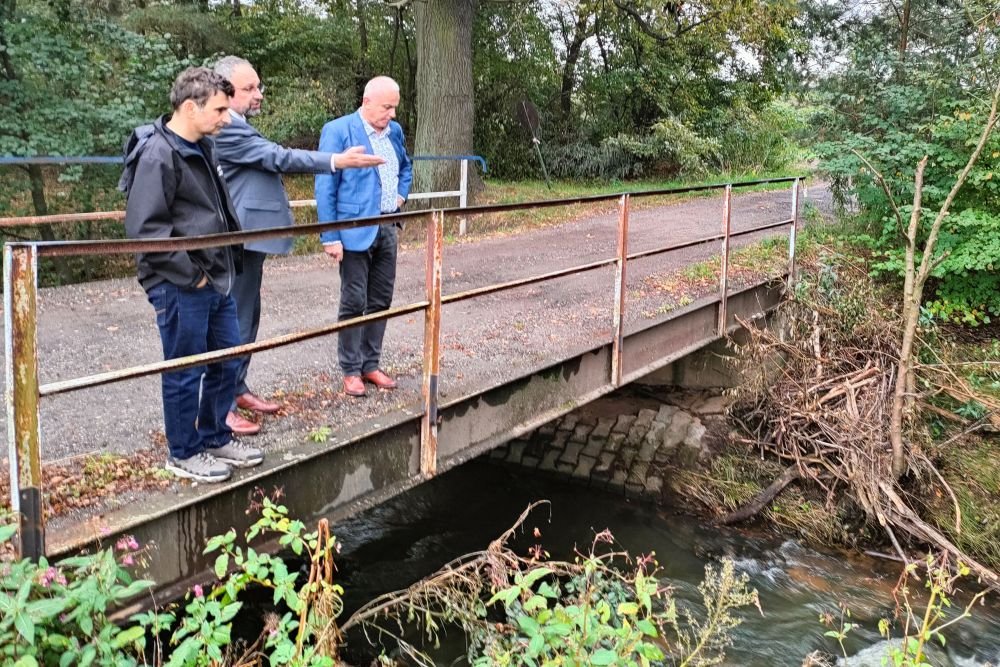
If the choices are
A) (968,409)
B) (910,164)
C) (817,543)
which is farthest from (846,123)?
(817,543)

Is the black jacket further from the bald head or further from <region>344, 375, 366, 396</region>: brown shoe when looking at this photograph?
<region>344, 375, 366, 396</region>: brown shoe

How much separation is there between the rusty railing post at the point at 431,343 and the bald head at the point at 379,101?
90 cm

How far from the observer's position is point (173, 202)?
3477 mm

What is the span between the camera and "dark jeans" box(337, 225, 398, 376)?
16.3 feet

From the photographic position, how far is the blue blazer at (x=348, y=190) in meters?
4.80

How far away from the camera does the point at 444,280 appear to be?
8.70 metres

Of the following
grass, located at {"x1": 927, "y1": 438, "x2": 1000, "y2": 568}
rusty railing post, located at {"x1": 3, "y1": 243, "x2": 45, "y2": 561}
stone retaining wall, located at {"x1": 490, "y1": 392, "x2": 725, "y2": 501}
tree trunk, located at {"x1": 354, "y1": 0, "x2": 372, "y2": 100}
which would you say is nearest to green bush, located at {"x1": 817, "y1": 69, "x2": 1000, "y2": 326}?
grass, located at {"x1": 927, "y1": 438, "x2": 1000, "y2": 568}

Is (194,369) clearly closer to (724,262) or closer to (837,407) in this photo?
(724,262)

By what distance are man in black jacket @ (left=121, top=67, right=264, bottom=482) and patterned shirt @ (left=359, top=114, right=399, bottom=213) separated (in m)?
1.34

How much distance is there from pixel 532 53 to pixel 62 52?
1192cm

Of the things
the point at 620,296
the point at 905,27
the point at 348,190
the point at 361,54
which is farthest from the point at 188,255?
the point at 361,54

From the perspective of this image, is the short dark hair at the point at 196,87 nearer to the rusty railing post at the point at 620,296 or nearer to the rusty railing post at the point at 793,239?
the rusty railing post at the point at 620,296

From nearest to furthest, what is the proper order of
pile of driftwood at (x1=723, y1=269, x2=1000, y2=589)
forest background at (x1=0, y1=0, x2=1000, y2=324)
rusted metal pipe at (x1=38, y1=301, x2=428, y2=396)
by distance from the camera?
1. rusted metal pipe at (x1=38, y1=301, x2=428, y2=396)
2. pile of driftwood at (x1=723, y1=269, x2=1000, y2=589)
3. forest background at (x1=0, y1=0, x2=1000, y2=324)

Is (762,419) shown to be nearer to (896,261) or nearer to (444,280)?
(896,261)
